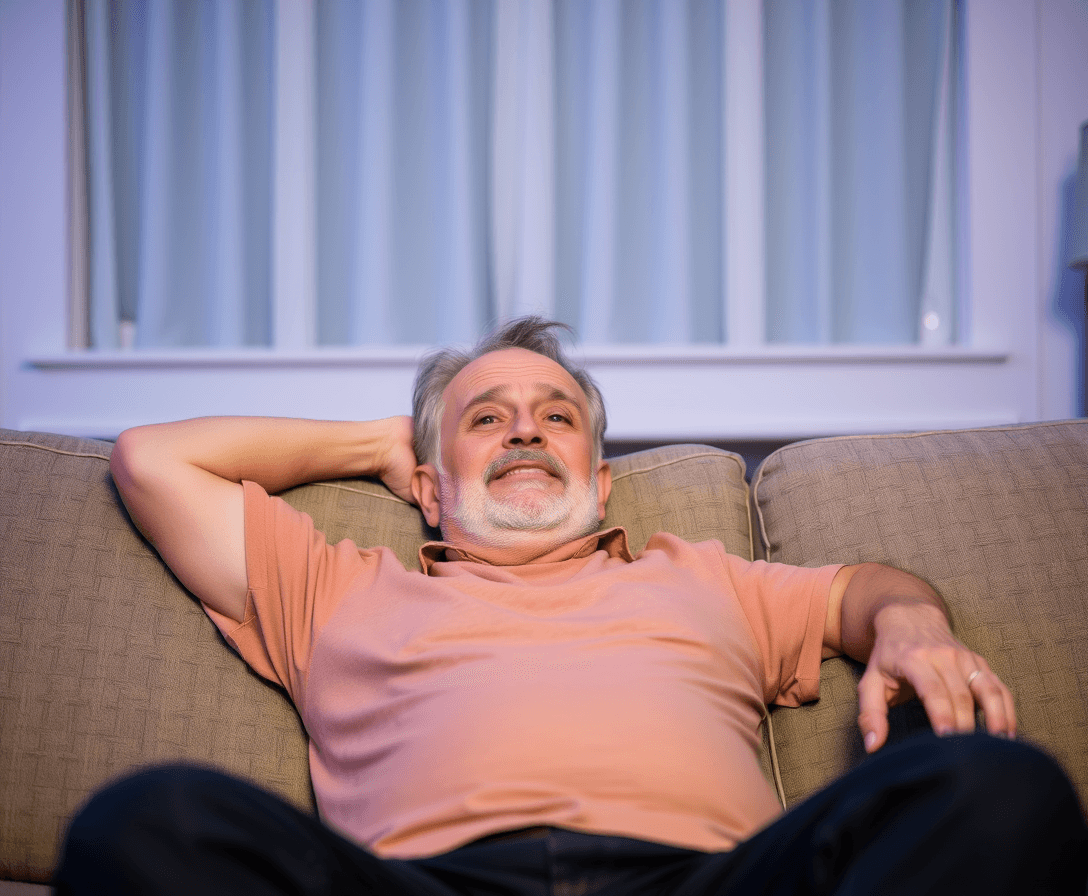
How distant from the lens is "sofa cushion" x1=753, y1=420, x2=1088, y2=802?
3.62ft

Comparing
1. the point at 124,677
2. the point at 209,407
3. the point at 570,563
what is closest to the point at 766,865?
the point at 570,563

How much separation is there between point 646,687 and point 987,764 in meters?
0.41

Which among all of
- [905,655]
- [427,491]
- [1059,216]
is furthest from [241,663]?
[1059,216]

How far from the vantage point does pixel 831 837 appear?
1.98 ft

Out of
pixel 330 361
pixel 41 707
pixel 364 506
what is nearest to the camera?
pixel 41 707

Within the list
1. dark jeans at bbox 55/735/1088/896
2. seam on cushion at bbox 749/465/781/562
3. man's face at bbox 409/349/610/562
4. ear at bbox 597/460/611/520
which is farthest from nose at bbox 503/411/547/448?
dark jeans at bbox 55/735/1088/896

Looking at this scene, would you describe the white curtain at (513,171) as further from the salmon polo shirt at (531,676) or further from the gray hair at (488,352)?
the salmon polo shirt at (531,676)

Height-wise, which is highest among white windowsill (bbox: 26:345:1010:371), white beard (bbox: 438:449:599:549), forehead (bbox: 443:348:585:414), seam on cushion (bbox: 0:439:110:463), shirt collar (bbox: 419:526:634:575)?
white windowsill (bbox: 26:345:1010:371)

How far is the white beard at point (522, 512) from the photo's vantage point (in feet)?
4.15

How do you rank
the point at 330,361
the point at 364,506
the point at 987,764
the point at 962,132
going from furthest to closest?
1. the point at 962,132
2. the point at 330,361
3. the point at 364,506
4. the point at 987,764

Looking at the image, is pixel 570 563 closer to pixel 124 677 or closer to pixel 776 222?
pixel 124 677

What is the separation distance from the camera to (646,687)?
954 millimetres

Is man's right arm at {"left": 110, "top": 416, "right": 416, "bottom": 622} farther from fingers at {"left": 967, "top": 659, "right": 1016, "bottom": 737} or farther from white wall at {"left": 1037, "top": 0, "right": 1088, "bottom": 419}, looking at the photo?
white wall at {"left": 1037, "top": 0, "right": 1088, "bottom": 419}

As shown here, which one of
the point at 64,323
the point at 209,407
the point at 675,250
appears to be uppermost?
the point at 675,250
